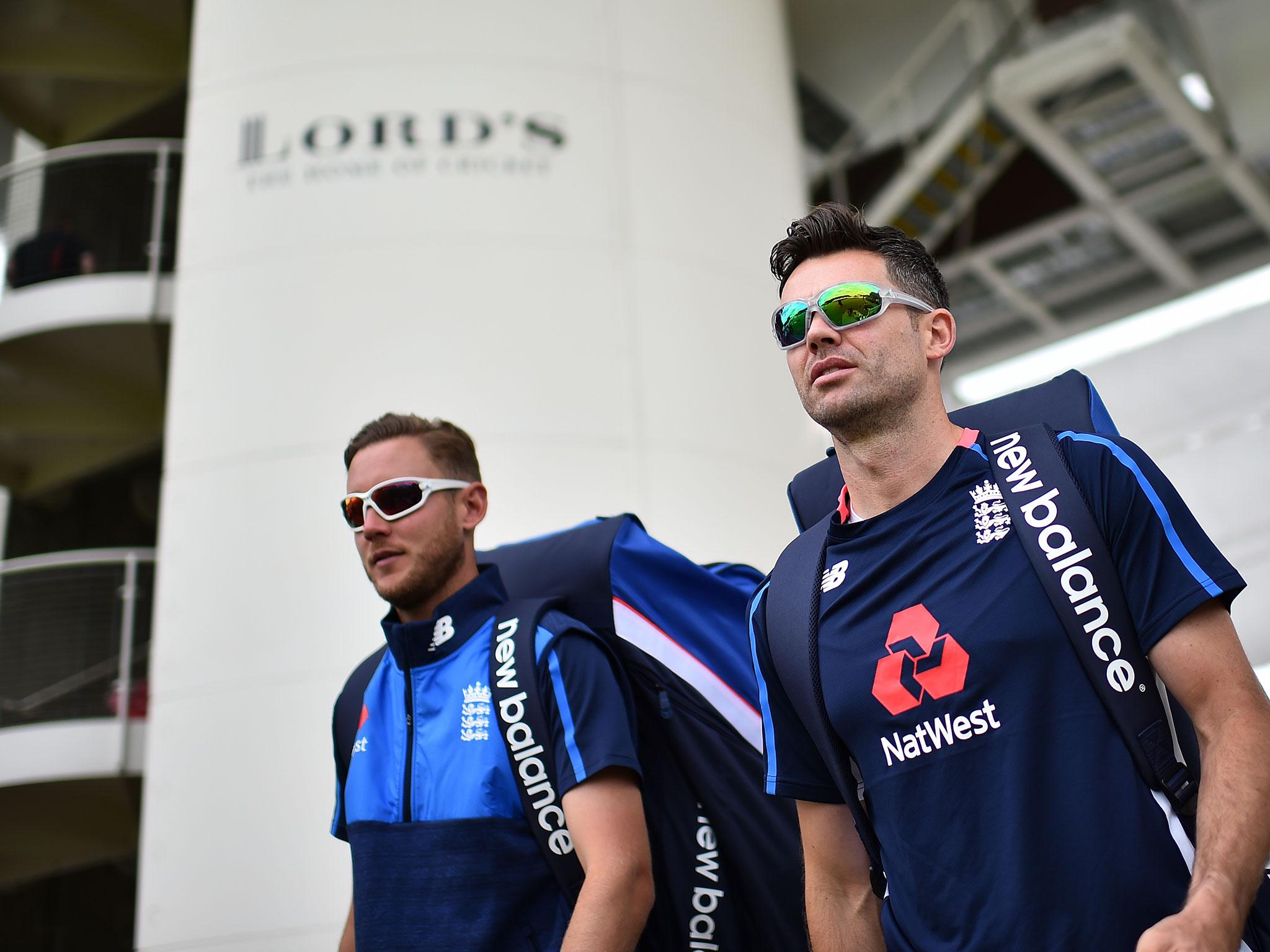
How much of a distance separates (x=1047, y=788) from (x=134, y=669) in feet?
30.8

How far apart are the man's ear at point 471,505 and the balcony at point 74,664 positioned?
20.0 ft

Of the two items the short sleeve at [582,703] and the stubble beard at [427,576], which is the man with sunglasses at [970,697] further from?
the stubble beard at [427,576]

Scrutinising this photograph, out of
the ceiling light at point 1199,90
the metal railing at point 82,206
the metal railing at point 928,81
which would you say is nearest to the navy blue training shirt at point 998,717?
the metal railing at point 82,206

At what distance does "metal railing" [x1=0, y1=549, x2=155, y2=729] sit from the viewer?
32.9 ft

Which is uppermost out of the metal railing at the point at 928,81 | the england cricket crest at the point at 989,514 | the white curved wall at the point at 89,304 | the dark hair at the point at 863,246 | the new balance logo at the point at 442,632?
the metal railing at the point at 928,81

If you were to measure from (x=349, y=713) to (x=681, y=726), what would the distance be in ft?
3.37

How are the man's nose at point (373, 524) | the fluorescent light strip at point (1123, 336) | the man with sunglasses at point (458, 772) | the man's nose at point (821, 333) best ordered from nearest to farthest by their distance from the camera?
the man's nose at point (821, 333)
the man with sunglasses at point (458, 772)
the man's nose at point (373, 524)
the fluorescent light strip at point (1123, 336)

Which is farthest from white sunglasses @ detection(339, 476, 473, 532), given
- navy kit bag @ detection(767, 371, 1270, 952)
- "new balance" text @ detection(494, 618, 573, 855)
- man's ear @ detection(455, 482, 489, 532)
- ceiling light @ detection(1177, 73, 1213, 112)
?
ceiling light @ detection(1177, 73, 1213, 112)

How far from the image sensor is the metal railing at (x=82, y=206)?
36.2ft

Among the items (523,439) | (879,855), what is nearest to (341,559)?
(523,439)

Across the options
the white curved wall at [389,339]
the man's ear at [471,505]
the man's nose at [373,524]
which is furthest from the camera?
the white curved wall at [389,339]

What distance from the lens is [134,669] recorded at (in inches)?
416

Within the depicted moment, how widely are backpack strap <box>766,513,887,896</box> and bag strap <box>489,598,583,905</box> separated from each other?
811 millimetres

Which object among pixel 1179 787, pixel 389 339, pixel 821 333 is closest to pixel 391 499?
pixel 821 333
